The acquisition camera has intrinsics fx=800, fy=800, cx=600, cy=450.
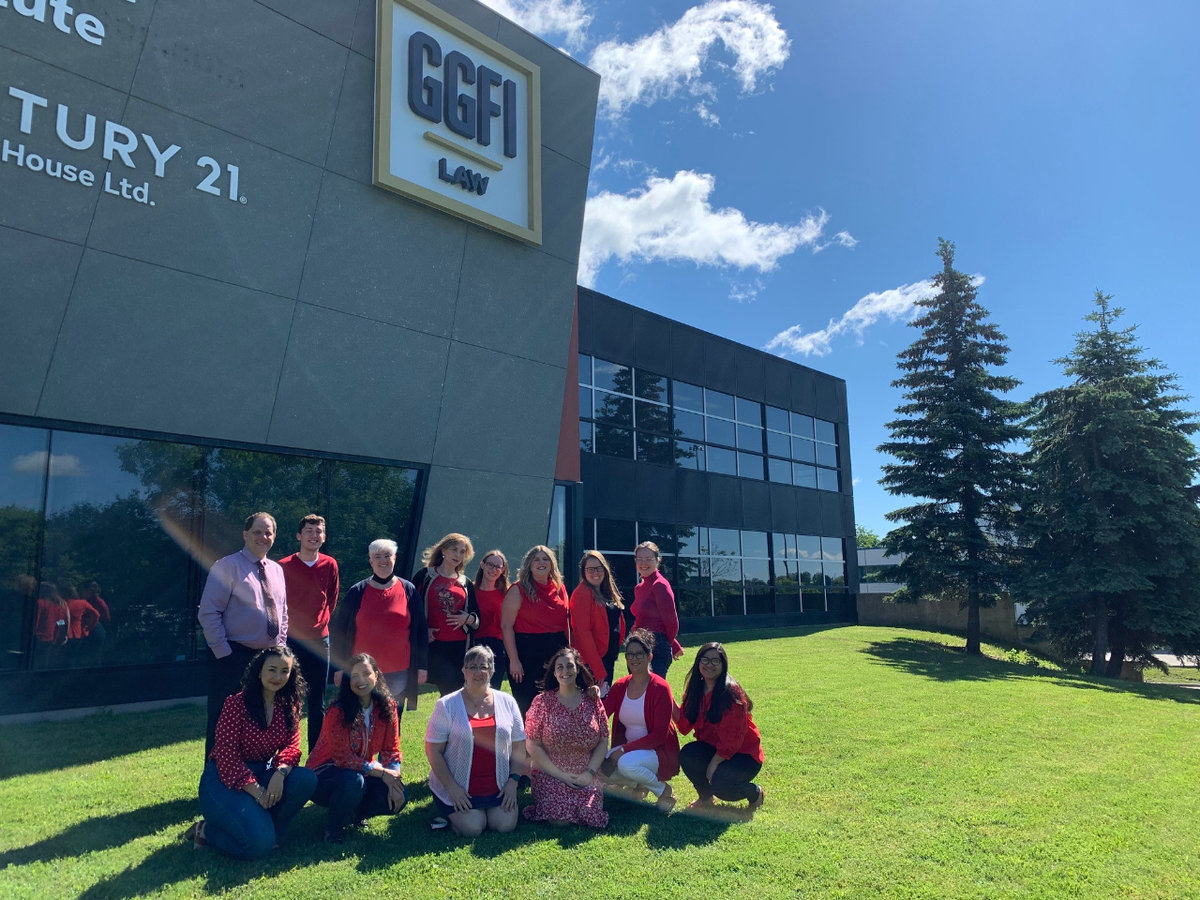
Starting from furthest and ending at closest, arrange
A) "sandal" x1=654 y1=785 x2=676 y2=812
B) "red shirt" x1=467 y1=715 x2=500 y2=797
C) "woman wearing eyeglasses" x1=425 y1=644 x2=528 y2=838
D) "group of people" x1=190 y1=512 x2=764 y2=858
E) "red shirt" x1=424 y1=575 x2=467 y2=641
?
"red shirt" x1=424 y1=575 x2=467 y2=641 → "sandal" x1=654 y1=785 x2=676 y2=812 → "red shirt" x1=467 y1=715 x2=500 y2=797 → "woman wearing eyeglasses" x1=425 y1=644 x2=528 y2=838 → "group of people" x1=190 y1=512 x2=764 y2=858

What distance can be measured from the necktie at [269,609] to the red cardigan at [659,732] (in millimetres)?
2260

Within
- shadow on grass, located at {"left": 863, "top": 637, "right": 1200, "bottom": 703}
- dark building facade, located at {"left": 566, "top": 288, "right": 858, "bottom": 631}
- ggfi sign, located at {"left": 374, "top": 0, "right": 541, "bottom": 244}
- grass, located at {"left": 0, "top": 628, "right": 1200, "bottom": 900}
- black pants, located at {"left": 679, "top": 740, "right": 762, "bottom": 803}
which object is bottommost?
shadow on grass, located at {"left": 863, "top": 637, "right": 1200, "bottom": 703}

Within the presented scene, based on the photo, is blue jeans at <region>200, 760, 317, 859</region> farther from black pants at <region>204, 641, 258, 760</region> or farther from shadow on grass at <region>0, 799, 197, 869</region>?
shadow on grass at <region>0, 799, 197, 869</region>

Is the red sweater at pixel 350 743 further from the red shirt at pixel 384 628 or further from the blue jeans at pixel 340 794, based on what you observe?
the red shirt at pixel 384 628

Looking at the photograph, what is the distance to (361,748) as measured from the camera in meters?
4.77

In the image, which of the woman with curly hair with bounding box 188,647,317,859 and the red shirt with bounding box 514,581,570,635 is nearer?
the woman with curly hair with bounding box 188,647,317,859

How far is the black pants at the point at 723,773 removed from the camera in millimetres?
5387

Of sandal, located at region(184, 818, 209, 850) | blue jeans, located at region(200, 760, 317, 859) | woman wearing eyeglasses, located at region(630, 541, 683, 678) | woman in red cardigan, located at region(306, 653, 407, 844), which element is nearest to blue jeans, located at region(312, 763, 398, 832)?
woman in red cardigan, located at region(306, 653, 407, 844)

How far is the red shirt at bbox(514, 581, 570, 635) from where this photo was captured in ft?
19.7

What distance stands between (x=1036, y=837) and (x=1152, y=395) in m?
19.5

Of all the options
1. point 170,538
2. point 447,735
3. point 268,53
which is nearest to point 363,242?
point 268,53

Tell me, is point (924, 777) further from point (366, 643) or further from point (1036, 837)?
point (366, 643)

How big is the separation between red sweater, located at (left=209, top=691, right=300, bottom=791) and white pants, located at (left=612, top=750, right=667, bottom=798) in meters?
2.10

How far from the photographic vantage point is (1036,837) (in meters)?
4.95
